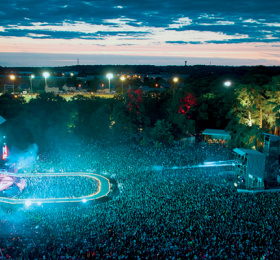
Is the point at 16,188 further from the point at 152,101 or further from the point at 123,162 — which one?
the point at 152,101

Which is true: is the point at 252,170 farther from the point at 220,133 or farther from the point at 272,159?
the point at 220,133

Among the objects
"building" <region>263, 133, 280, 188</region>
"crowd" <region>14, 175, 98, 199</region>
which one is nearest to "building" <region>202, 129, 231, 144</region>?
"building" <region>263, 133, 280, 188</region>

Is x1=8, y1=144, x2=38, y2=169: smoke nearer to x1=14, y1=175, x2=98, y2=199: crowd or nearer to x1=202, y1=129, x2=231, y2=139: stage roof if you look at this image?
x1=14, y1=175, x2=98, y2=199: crowd

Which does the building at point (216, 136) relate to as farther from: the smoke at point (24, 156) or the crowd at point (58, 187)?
the smoke at point (24, 156)

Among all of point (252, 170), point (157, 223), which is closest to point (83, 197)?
point (157, 223)

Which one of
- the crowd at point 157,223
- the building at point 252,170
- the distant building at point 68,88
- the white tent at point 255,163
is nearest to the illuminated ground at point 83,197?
the crowd at point 157,223

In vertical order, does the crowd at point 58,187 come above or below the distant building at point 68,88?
below
